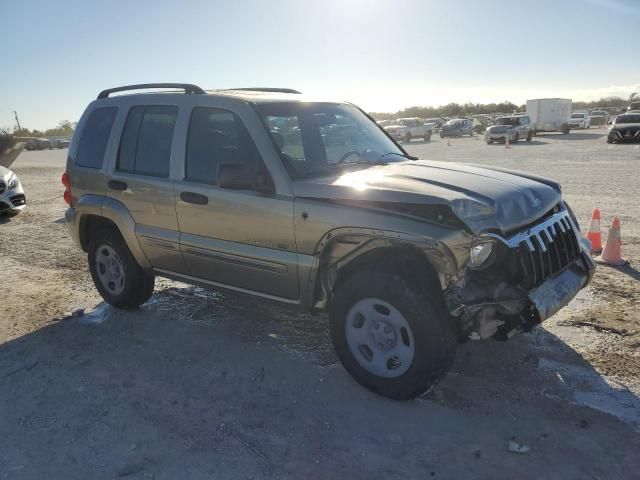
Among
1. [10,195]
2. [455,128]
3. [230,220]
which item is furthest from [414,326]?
[455,128]

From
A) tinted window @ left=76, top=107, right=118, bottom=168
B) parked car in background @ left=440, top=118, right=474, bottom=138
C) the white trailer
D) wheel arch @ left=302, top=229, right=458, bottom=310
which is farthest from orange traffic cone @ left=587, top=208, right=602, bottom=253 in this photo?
parked car in background @ left=440, top=118, right=474, bottom=138

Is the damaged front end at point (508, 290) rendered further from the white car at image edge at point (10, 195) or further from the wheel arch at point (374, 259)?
the white car at image edge at point (10, 195)

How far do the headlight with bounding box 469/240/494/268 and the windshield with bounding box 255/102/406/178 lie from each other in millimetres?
1301

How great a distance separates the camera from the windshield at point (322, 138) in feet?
12.7

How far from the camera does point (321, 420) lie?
10.6 ft

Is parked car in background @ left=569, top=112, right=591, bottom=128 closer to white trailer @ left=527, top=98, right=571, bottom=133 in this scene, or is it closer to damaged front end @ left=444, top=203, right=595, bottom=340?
white trailer @ left=527, top=98, right=571, bottom=133

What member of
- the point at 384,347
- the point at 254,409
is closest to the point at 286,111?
the point at 384,347

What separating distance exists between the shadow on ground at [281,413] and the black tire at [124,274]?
50 centimetres

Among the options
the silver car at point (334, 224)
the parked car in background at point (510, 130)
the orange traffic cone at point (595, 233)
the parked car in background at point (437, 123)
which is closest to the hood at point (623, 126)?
the parked car in background at point (510, 130)

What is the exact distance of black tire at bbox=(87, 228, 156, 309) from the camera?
16.1ft

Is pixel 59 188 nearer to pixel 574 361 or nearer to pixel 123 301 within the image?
pixel 123 301

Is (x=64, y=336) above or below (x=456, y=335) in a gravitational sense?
below

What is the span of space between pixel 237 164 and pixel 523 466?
250 centimetres

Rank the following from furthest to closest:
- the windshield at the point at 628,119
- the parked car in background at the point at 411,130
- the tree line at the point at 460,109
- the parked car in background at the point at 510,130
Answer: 1. the tree line at the point at 460,109
2. the parked car in background at the point at 411,130
3. the parked car in background at the point at 510,130
4. the windshield at the point at 628,119
